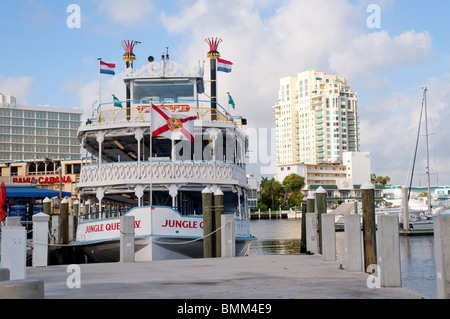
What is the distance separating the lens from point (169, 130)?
1922 centimetres

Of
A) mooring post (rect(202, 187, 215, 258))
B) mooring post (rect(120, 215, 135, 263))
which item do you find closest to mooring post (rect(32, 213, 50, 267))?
mooring post (rect(120, 215, 135, 263))

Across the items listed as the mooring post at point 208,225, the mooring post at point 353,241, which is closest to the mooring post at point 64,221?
the mooring post at point 208,225

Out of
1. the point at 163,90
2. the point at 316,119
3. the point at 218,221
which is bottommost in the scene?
the point at 218,221

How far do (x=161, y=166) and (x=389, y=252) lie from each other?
12452mm

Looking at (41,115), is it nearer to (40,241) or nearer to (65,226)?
(65,226)

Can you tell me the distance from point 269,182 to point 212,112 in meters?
115

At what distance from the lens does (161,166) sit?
801 inches

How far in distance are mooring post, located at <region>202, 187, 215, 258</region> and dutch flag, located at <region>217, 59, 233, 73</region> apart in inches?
415

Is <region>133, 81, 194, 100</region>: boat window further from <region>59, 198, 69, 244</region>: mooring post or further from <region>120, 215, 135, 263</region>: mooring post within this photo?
<region>120, 215, 135, 263</region>: mooring post

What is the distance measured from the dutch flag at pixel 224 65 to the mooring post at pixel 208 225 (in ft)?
34.6

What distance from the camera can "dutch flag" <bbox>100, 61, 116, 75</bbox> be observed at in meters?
24.7

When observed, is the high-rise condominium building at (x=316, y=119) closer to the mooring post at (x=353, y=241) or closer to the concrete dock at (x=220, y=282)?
the concrete dock at (x=220, y=282)

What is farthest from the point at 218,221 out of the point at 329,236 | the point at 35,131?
the point at 35,131

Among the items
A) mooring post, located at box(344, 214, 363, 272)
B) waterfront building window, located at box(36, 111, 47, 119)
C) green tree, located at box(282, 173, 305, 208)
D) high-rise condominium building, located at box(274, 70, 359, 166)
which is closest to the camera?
mooring post, located at box(344, 214, 363, 272)
